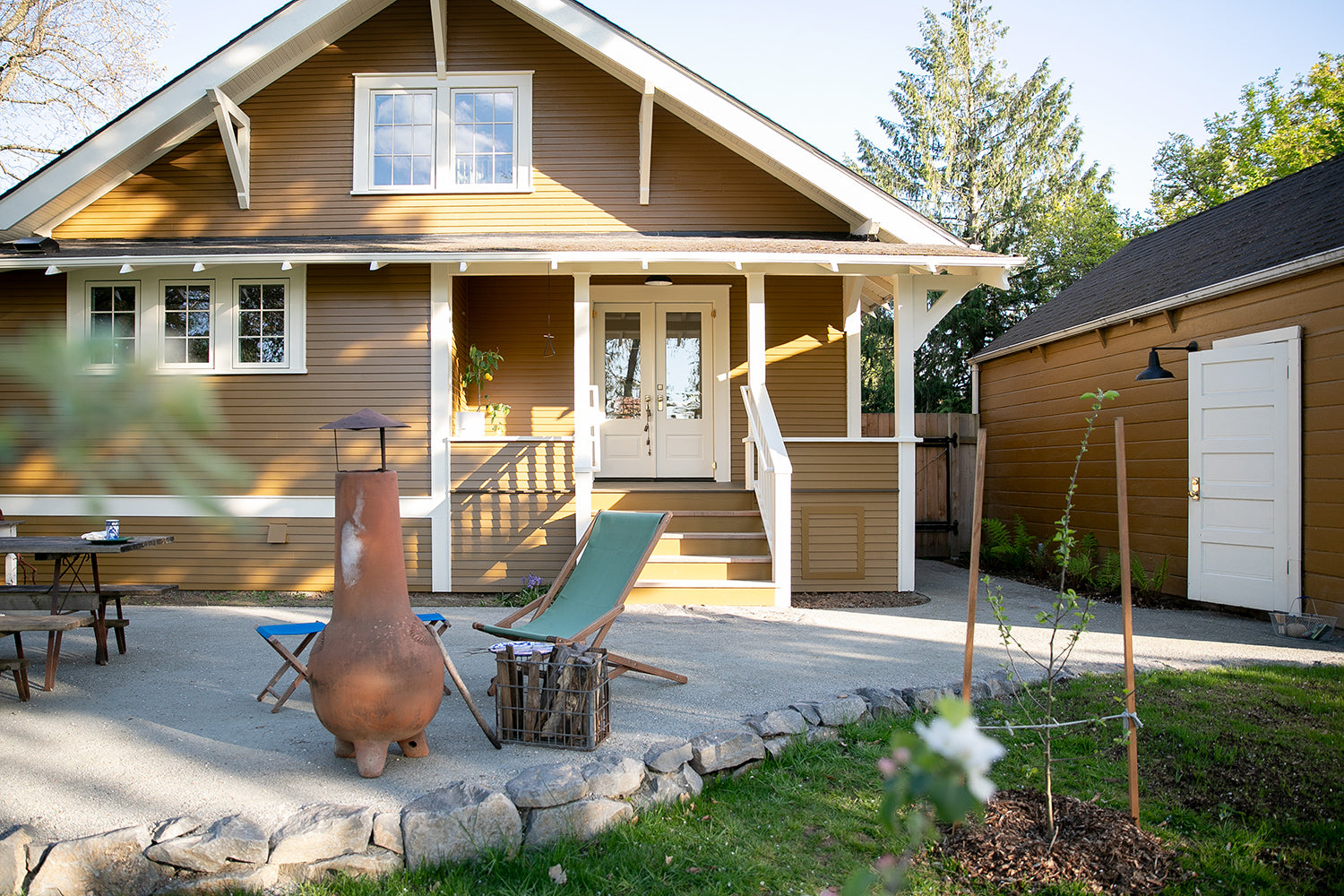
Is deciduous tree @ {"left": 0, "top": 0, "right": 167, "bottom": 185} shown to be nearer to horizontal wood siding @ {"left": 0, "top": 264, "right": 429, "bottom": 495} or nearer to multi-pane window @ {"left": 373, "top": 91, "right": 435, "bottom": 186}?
multi-pane window @ {"left": 373, "top": 91, "right": 435, "bottom": 186}

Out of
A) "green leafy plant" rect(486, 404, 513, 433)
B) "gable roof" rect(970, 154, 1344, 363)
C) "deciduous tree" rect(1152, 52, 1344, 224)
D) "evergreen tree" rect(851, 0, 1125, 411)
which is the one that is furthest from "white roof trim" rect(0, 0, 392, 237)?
"deciduous tree" rect(1152, 52, 1344, 224)

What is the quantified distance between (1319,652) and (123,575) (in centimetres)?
957

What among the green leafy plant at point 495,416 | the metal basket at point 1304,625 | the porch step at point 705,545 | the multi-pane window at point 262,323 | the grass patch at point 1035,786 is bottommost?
the grass patch at point 1035,786

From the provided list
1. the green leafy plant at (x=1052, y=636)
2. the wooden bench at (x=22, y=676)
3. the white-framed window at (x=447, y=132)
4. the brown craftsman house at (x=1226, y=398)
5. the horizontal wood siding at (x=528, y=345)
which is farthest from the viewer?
the horizontal wood siding at (x=528, y=345)

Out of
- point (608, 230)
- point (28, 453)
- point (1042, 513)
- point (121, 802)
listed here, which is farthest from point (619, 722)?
point (1042, 513)

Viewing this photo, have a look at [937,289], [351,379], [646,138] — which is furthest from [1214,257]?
[351,379]

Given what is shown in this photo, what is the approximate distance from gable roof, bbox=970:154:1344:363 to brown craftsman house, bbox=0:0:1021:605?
77.2 inches

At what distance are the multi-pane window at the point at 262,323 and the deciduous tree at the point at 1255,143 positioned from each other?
2164 cm

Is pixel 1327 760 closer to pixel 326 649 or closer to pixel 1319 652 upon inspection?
pixel 1319 652

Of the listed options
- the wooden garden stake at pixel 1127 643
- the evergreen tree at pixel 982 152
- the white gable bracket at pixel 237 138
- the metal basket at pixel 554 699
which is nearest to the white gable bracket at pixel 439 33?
the white gable bracket at pixel 237 138

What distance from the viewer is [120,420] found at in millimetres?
754

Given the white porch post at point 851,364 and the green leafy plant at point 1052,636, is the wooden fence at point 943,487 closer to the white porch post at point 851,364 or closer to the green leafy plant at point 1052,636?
the white porch post at point 851,364

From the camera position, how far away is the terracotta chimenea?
3398mm

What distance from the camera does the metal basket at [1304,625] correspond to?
249 inches
